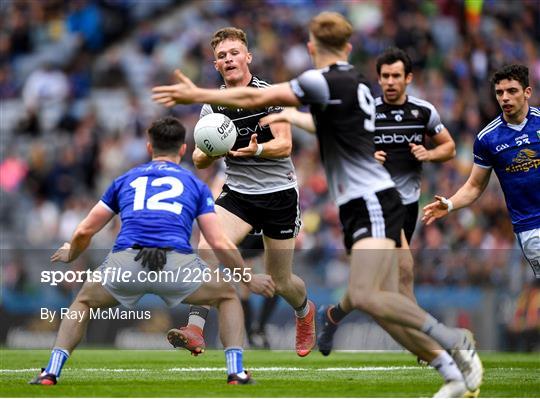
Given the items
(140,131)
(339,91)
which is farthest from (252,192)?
(140,131)

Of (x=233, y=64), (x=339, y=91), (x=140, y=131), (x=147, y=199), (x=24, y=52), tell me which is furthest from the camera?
(x=24, y=52)

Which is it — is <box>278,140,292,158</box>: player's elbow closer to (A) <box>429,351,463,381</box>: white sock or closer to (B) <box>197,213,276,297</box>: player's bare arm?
(B) <box>197,213,276,297</box>: player's bare arm

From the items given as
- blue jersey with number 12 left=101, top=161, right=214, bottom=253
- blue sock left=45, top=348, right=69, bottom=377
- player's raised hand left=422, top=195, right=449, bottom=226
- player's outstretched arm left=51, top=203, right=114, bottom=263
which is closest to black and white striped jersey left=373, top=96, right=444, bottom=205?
player's raised hand left=422, top=195, right=449, bottom=226

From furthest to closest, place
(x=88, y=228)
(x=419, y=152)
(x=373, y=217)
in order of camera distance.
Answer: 1. (x=419, y=152)
2. (x=88, y=228)
3. (x=373, y=217)

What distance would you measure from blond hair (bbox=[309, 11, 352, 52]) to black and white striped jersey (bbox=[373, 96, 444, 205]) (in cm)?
264

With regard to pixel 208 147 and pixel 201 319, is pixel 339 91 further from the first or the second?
pixel 201 319

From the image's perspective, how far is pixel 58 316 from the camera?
19.4m

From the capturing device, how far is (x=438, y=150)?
37.2 ft

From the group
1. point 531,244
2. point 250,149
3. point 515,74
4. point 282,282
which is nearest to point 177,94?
point 250,149

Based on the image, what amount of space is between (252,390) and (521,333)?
9.31 meters

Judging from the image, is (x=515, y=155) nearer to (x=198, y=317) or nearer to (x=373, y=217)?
(x=373, y=217)

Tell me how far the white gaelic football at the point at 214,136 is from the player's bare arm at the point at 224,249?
5.45 ft

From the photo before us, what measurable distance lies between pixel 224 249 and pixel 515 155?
371 cm

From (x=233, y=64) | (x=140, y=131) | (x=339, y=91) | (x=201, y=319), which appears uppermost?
(x=140, y=131)
